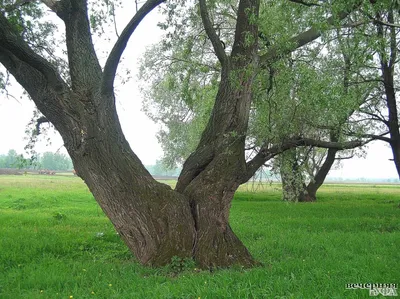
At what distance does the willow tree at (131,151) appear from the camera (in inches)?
279

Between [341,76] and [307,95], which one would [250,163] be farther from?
[341,76]

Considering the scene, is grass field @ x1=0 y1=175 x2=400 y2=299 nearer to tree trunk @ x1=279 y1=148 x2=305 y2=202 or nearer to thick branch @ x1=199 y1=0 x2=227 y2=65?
tree trunk @ x1=279 y1=148 x2=305 y2=202

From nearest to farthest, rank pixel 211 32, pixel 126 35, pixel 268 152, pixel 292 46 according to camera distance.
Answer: pixel 126 35 < pixel 292 46 < pixel 211 32 < pixel 268 152

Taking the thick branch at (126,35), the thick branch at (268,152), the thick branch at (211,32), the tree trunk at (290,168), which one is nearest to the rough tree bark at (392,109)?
the tree trunk at (290,168)

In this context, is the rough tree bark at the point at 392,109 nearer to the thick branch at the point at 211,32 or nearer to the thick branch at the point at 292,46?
the thick branch at the point at 292,46

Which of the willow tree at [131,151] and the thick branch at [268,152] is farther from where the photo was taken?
the thick branch at [268,152]

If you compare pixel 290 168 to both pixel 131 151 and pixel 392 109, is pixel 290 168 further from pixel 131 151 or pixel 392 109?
pixel 392 109


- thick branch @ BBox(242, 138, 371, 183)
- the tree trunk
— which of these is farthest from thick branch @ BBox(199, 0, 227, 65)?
the tree trunk

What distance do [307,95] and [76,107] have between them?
4.58m

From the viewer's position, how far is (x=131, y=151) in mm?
7734

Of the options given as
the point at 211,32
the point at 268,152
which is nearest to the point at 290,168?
the point at 268,152

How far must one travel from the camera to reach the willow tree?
708cm

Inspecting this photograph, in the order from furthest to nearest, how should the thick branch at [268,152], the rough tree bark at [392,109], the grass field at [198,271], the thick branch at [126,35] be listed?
the rough tree bark at [392,109], the thick branch at [268,152], the thick branch at [126,35], the grass field at [198,271]

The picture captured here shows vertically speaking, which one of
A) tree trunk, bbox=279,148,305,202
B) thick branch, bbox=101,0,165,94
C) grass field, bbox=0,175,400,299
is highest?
thick branch, bbox=101,0,165,94
